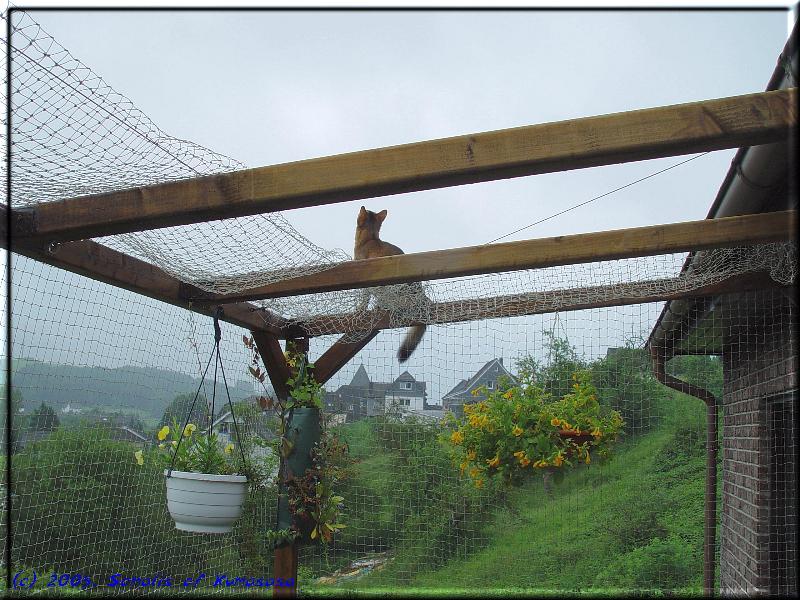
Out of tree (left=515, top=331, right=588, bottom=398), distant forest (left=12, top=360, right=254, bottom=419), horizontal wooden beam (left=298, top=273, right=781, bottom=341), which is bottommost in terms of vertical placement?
distant forest (left=12, top=360, right=254, bottom=419)

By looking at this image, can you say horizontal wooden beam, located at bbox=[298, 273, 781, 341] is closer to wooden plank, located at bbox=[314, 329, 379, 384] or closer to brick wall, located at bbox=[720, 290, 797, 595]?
wooden plank, located at bbox=[314, 329, 379, 384]

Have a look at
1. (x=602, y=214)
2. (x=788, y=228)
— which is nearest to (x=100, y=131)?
(x=788, y=228)

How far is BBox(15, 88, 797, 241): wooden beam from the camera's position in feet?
4.66

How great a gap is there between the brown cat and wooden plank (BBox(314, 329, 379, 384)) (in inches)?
9.8

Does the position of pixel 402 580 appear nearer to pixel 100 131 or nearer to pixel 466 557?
pixel 466 557

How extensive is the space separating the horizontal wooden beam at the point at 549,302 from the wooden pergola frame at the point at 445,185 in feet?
0.07

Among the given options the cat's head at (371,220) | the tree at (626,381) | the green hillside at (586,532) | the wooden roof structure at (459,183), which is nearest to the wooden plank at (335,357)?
the cat's head at (371,220)

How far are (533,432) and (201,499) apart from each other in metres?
1.50

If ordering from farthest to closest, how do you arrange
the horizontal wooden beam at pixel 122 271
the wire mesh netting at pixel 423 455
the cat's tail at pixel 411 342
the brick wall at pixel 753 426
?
the cat's tail at pixel 411 342
the brick wall at pixel 753 426
the wire mesh netting at pixel 423 455
the horizontal wooden beam at pixel 122 271

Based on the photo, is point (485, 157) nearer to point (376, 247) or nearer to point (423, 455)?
point (376, 247)

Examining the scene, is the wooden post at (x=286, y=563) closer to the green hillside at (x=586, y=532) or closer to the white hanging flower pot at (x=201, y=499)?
the white hanging flower pot at (x=201, y=499)

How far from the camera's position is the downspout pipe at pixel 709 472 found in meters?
4.06

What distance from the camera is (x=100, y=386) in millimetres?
3049

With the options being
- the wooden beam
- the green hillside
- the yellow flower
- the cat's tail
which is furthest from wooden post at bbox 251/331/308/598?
the wooden beam
